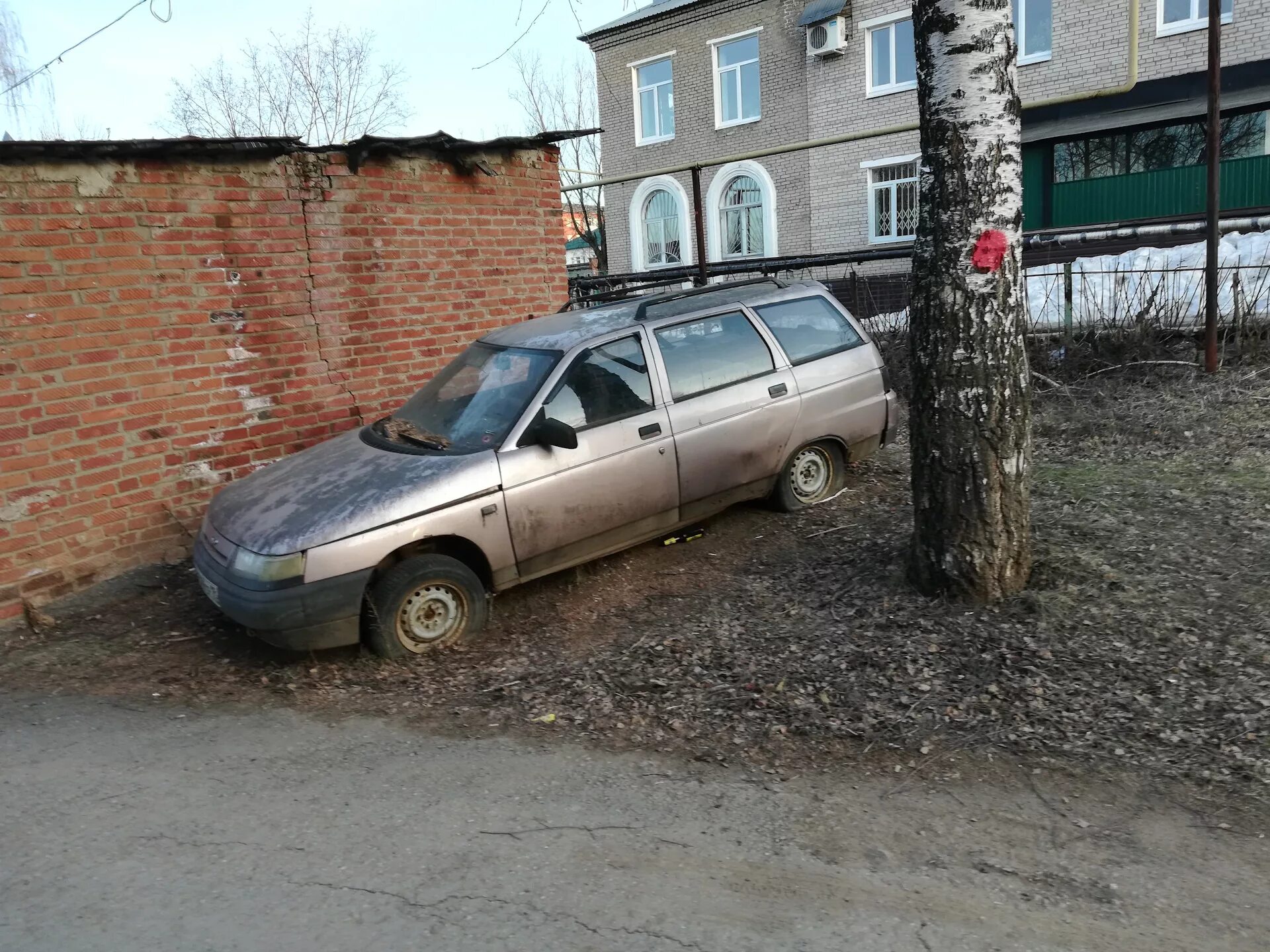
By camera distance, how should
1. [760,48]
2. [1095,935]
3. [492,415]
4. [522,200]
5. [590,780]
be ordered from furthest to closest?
[760,48] → [522,200] → [492,415] → [590,780] → [1095,935]

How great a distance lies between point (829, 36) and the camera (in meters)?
23.0

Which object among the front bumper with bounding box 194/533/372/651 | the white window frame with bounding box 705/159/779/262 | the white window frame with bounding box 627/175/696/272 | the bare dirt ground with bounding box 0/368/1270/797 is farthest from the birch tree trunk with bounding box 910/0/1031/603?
the white window frame with bounding box 627/175/696/272

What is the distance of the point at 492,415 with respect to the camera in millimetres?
5422

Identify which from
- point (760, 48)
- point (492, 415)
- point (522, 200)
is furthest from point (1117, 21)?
point (492, 415)

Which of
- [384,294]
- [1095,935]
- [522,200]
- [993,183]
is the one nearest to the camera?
[1095,935]

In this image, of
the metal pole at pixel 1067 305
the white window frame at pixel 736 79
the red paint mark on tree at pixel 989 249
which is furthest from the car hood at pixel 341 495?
the white window frame at pixel 736 79

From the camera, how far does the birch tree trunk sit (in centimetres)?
439

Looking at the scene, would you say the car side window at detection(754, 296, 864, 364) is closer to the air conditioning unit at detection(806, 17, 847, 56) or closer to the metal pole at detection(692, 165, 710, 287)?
the metal pole at detection(692, 165, 710, 287)

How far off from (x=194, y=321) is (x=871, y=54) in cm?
2061

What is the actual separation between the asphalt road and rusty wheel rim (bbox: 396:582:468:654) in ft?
2.83

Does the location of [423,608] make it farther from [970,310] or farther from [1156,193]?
[1156,193]

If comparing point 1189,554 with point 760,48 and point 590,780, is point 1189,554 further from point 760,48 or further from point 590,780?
point 760,48

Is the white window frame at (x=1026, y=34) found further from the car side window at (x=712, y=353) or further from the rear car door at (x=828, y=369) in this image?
the car side window at (x=712, y=353)

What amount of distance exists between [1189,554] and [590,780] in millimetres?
3368
